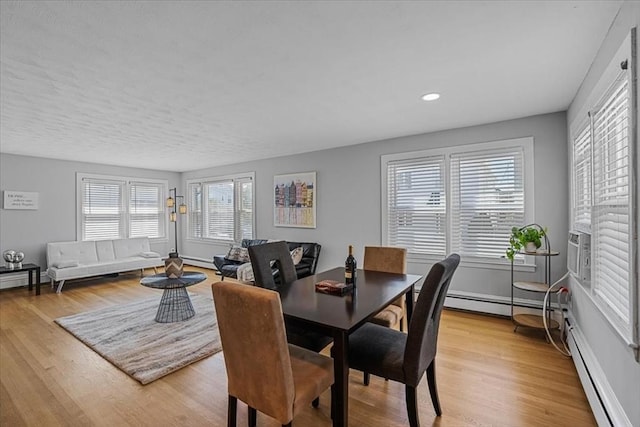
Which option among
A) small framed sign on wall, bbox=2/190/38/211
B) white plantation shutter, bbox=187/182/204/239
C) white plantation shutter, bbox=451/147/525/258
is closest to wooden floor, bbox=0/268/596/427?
white plantation shutter, bbox=451/147/525/258

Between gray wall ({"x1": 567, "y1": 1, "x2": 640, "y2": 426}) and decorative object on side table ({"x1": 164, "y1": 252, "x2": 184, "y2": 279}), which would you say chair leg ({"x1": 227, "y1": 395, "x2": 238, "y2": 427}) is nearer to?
gray wall ({"x1": 567, "y1": 1, "x2": 640, "y2": 426})

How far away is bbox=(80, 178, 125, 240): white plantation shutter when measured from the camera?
20.7 ft

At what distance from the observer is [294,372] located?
1643 mm

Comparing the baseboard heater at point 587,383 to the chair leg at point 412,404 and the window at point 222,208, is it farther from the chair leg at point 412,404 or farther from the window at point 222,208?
the window at point 222,208

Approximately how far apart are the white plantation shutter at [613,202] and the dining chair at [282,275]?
1.69m

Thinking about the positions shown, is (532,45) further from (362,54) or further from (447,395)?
(447,395)

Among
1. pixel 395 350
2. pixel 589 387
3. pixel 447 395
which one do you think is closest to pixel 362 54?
pixel 395 350

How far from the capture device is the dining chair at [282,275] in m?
2.15

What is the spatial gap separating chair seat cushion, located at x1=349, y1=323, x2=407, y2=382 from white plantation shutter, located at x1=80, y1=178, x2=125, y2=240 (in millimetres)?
6567

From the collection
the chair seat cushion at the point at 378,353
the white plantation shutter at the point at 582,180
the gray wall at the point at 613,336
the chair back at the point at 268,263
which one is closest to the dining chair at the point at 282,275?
the chair back at the point at 268,263

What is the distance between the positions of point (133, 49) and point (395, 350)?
2498mm

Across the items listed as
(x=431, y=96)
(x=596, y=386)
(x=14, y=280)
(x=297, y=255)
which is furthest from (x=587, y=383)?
(x=14, y=280)

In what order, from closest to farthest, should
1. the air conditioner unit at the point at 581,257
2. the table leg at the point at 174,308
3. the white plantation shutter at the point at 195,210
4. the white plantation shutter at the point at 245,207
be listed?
the air conditioner unit at the point at 581,257, the table leg at the point at 174,308, the white plantation shutter at the point at 245,207, the white plantation shutter at the point at 195,210

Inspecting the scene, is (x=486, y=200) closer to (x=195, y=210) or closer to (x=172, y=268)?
(x=172, y=268)
